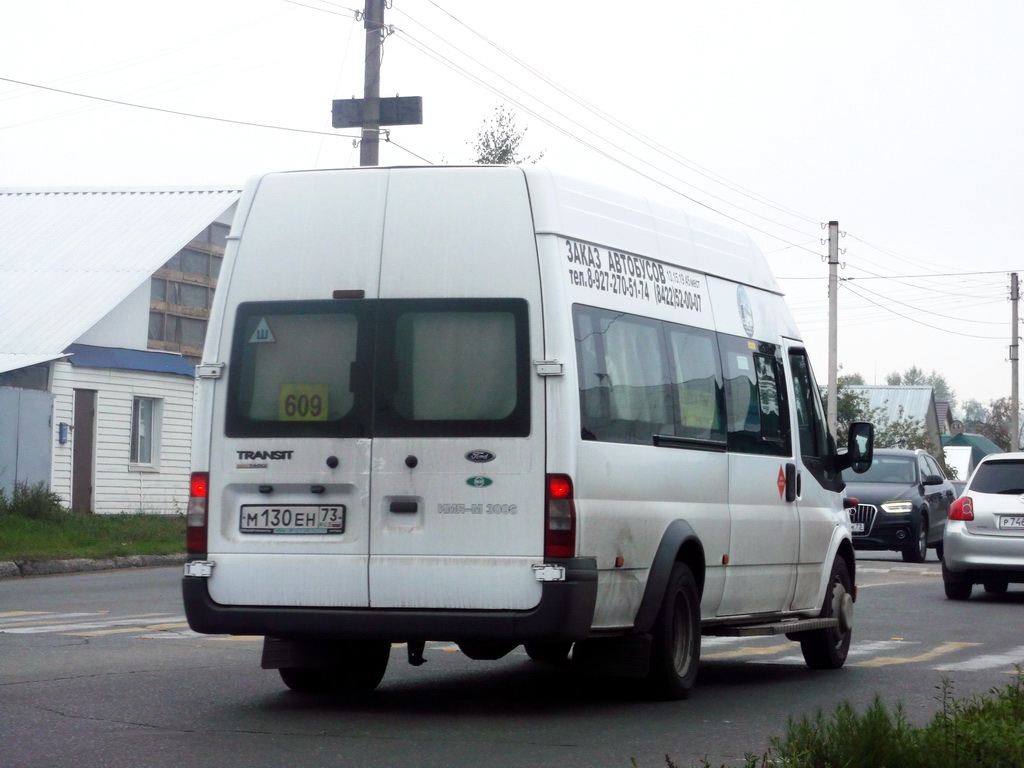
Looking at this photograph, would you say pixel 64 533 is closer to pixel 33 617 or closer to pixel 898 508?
pixel 33 617

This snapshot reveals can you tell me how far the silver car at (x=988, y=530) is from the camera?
18391mm

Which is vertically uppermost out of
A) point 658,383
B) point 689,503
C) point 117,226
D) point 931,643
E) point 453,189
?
point 117,226

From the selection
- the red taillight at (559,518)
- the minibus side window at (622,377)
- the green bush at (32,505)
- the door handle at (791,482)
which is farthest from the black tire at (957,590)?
the green bush at (32,505)

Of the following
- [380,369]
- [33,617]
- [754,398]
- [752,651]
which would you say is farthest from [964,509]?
[380,369]

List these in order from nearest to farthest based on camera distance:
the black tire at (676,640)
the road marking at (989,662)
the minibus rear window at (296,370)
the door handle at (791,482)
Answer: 1. the minibus rear window at (296,370)
2. the black tire at (676,640)
3. the door handle at (791,482)
4. the road marking at (989,662)

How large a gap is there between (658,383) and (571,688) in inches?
78.3

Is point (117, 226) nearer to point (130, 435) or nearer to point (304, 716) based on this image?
point (130, 435)

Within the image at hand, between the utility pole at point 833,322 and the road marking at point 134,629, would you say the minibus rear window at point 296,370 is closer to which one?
the road marking at point 134,629

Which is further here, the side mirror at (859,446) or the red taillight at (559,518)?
the side mirror at (859,446)

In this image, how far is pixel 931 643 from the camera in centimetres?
1335

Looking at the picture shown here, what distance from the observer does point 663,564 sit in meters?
8.83

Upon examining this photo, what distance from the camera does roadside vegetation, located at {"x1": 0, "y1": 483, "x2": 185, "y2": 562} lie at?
2219 centimetres

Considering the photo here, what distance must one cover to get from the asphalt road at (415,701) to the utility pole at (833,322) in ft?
105

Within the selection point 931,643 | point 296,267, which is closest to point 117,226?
point 931,643
